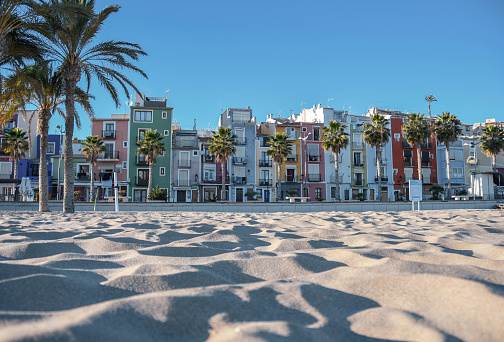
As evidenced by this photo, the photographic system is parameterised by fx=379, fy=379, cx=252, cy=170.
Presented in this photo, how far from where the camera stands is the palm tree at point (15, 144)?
3697 centimetres

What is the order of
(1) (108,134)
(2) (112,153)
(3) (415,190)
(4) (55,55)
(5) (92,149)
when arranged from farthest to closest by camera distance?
(1) (108,134), (2) (112,153), (5) (92,149), (3) (415,190), (4) (55,55)

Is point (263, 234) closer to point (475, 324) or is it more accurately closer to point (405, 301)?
point (405, 301)

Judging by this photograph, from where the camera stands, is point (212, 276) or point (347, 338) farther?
point (212, 276)

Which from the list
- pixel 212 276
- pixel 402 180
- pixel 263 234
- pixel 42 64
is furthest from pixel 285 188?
pixel 212 276

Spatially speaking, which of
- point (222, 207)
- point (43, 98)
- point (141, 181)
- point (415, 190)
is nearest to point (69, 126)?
point (43, 98)

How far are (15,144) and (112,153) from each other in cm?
896

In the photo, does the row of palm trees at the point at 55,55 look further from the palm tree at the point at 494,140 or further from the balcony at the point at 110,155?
the palm tree at the point at 494,140

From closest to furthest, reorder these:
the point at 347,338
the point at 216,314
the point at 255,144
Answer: the point at 347,338 < the point at 216,314 < the point at 255,144

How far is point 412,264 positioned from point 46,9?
1165 cm

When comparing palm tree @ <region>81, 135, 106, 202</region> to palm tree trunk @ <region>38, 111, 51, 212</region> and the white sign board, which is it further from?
the white sign board

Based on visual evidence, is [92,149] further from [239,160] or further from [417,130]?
[417,130]

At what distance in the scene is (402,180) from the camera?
48.2 metres

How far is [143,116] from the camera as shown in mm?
41719

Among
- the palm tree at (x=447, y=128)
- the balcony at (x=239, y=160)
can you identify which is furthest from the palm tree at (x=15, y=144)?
the palm tree at (x=447, y=128)
